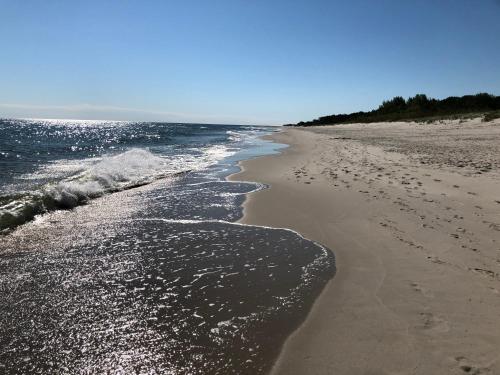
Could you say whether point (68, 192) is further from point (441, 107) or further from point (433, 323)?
point (441, 107)

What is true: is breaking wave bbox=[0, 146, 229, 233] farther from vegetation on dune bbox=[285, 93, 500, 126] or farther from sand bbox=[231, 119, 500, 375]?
vegetation on dune bbox=[285, 93, 500, 126]

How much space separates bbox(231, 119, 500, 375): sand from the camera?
324 cm

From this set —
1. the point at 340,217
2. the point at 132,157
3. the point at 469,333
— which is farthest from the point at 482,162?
the point at 132,157

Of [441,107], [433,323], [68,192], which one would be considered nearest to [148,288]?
[433,323]

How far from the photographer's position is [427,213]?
7.49m

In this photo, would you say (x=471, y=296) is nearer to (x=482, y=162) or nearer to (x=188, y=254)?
(x=188, y=254)

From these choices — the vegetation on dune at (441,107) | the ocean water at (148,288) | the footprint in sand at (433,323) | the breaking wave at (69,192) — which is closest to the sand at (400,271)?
the footprint in sand at (433,323)

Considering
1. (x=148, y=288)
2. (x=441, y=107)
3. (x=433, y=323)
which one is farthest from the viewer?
(x=441, y=107)

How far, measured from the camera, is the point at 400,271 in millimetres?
5004

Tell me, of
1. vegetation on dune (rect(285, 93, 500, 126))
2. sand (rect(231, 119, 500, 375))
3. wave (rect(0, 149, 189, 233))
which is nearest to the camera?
sand (rect(231, 119, 500, 375))

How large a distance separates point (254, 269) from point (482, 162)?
11.2 metres

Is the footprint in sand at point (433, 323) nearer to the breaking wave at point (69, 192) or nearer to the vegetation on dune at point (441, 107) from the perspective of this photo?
the breaking wave at point (69, 192)

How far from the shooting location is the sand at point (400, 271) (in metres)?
3.24

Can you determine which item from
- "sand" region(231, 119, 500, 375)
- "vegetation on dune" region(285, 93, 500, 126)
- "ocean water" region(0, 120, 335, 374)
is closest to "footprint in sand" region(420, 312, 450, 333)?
"sand" region(231, 119, 500, 375)
